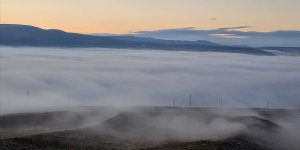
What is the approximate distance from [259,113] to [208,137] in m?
83.9

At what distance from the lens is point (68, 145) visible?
3883 inches

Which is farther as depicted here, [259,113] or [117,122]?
[259,113]

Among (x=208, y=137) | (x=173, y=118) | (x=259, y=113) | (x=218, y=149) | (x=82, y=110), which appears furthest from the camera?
(x=259, y=113)

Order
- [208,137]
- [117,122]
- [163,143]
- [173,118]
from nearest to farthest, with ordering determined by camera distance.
→ [163,143]
[208,137]
[117,122]
[173,118]

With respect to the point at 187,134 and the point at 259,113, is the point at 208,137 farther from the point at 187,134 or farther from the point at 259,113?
the point at 259,113

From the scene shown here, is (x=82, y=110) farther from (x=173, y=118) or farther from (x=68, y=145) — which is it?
(x=68, y=145)

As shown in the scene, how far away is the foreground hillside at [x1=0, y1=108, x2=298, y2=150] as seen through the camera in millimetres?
98988

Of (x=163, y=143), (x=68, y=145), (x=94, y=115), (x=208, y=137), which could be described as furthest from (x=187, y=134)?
(x=94, y=115)

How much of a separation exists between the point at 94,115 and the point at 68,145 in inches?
2516

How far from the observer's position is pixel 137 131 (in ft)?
411

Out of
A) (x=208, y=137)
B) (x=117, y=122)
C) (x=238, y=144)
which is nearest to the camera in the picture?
(x=238, y=144)

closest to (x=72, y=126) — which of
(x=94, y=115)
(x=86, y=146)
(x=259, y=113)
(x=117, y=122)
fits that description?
(x=117, y=122)

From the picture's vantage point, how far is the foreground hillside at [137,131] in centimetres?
9899

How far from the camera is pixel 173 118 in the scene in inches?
6107
